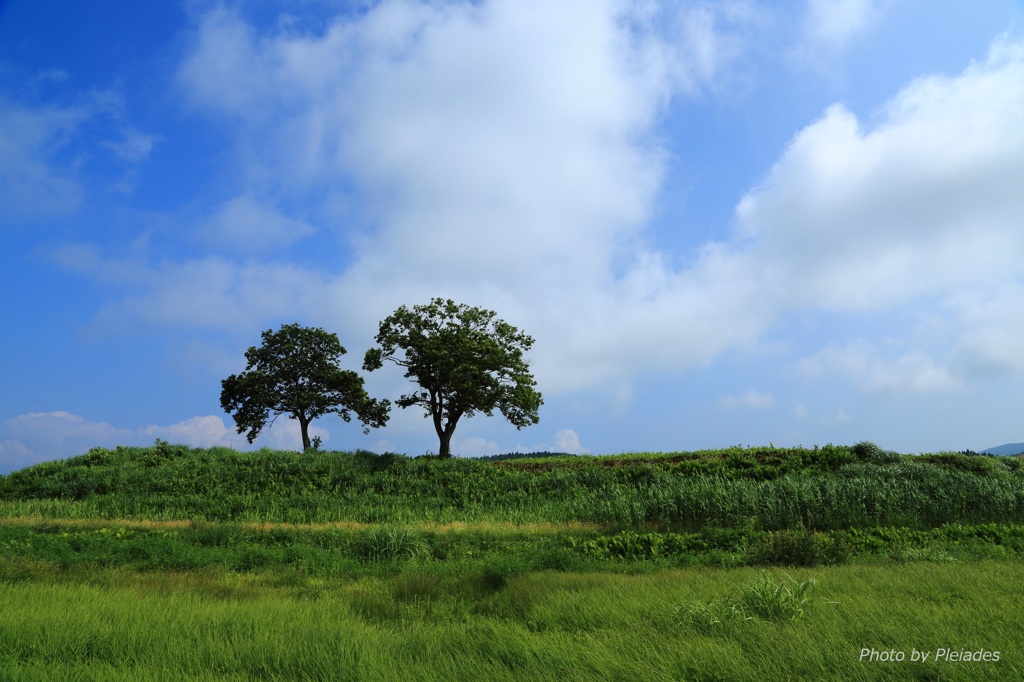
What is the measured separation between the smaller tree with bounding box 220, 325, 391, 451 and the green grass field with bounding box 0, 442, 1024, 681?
17.9 m

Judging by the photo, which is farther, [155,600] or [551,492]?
[551,492]

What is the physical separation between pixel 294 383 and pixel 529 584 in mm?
39607

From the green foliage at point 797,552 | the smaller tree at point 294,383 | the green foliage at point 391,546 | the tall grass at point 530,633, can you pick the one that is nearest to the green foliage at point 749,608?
the tall grass at point 530,633

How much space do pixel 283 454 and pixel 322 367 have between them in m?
12.5

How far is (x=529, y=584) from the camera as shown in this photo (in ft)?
33.1

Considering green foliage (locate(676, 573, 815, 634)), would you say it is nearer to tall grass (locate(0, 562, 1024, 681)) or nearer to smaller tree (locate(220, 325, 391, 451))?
tall grass (locate(0, 562, 1024, 681))

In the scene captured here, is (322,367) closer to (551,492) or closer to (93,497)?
(93,497)

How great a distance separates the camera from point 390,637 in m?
7.07

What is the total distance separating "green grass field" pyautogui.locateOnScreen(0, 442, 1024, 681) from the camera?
6.06 meters

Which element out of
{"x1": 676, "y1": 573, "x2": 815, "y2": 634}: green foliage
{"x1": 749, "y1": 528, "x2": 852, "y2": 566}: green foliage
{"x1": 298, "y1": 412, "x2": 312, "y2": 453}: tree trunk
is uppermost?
{"x1": 298, "y1": 412, "x2": 312, "y2": 453}: tree trunk

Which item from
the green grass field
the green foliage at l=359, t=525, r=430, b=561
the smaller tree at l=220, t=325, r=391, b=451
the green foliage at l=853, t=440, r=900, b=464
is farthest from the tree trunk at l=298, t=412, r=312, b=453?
the green foliage at l=853, t=440, r=900, b=464

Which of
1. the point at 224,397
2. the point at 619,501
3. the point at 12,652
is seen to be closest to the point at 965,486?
the point at 619,501

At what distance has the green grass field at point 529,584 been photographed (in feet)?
19.9

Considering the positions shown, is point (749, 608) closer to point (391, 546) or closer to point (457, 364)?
point (391, 546)
